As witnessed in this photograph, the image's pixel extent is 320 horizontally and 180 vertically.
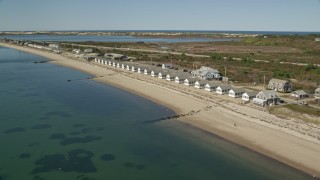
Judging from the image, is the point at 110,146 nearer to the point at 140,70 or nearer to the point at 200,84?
the point at 200,84

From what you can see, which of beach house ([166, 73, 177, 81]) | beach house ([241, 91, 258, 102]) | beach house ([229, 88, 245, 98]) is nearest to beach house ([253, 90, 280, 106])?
beach house ([241, 91, 258, 102])

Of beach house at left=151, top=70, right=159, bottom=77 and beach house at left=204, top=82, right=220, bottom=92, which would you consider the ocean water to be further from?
beach house at left=151, top=70, right=159, bottom=77

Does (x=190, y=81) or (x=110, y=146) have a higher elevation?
(x=190, y=81)

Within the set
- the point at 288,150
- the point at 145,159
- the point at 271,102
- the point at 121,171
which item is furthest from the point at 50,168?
the point at 271,102

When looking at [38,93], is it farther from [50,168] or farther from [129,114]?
[50,168]

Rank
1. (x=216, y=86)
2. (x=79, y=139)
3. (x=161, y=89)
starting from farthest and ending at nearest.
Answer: (x=161, y=89) < (x=216, y=86) < (x=79, y=139)

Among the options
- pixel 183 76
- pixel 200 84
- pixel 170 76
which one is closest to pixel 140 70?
pixel 170 76

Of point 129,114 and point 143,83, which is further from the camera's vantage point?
point 143,83
